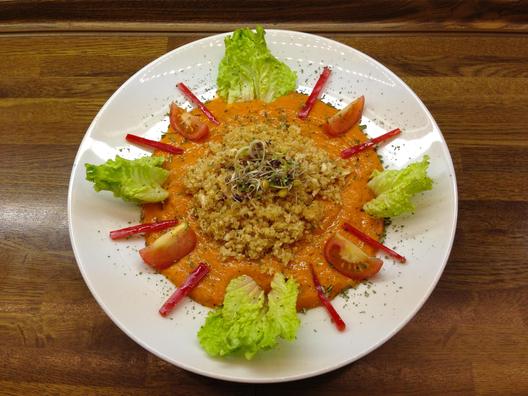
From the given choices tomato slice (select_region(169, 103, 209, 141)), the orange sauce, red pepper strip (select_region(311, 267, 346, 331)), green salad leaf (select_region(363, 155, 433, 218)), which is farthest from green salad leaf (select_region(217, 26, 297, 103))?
red pepper strip (select_region(311, 267, 346, 331))

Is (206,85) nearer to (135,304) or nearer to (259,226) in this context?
(259,226)

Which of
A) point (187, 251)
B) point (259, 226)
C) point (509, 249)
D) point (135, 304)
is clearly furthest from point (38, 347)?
point (509, 249)

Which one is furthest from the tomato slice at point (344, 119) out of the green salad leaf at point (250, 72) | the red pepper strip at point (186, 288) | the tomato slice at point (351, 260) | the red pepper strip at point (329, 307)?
the red pepper strip at point (186, 288)

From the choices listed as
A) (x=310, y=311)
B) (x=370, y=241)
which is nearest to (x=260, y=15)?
(x=370, y=241)

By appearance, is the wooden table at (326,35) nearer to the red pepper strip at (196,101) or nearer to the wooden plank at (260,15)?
the wooden plank at (260,15)

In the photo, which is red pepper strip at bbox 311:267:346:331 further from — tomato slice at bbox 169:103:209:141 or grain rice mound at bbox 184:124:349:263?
tomato slice at bbox 169:103:209:141

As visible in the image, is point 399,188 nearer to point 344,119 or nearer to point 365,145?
point 365,145
